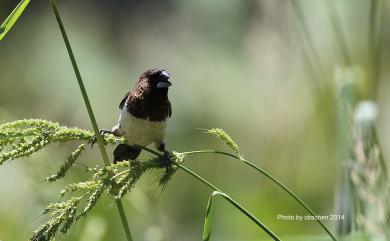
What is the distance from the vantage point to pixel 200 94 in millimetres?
6938

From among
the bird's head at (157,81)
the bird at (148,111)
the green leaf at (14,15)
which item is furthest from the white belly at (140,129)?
the green leaf at (14,15)

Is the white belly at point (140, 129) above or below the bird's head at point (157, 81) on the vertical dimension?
below

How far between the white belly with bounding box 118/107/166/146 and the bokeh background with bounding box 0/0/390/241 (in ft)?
0.67

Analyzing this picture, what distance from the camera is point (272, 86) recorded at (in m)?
4.29

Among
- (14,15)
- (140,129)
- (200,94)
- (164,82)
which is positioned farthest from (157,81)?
(200,94)

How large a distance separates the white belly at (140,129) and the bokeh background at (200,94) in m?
0.21

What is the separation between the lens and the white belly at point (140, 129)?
3.49m

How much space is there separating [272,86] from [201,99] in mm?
2843

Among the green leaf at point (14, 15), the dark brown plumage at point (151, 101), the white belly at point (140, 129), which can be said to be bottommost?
the green leaf at point (14, 15)

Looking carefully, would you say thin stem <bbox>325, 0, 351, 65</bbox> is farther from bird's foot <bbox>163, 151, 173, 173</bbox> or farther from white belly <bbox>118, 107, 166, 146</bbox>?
white belly <bbox>118, 107, 166, 146</bbox>

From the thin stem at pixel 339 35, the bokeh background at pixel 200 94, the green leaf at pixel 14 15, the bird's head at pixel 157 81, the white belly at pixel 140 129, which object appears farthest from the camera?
the bird's head at pixel 157 81

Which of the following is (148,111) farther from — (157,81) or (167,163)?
(167,163)

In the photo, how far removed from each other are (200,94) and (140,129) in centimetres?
344

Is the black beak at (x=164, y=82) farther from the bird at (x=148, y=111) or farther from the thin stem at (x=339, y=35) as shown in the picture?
the thin stem at (x=339, y=35)
